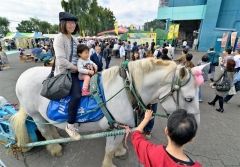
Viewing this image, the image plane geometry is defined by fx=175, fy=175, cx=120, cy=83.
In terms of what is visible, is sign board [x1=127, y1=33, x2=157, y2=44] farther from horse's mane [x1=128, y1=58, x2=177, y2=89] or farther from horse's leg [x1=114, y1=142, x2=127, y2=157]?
horse's mane [x1=128, y1=58, x2=177, y2=89]

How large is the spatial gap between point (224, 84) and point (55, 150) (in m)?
4.45

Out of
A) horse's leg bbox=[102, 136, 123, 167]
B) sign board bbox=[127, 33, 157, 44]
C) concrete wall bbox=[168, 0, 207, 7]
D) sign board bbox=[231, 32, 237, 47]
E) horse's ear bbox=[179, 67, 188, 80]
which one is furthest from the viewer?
concrete wall bbox=[168, 0, 207, 7]

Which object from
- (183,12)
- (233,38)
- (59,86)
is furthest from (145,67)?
(183,12)

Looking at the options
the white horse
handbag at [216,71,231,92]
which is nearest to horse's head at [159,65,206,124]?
the white horse

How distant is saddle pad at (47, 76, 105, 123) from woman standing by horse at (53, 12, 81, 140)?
0.23ft

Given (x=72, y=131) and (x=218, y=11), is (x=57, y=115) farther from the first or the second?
(x=218, y=11)

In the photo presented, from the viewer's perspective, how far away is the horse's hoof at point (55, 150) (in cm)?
291

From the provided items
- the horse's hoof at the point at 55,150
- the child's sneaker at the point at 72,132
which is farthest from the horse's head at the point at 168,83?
the horse's hoof at the point at 55,150

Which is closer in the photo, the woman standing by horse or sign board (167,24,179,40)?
the woman standing by horse

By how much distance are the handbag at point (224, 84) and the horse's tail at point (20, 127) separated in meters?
4.67

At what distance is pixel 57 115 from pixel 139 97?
1.08 metres

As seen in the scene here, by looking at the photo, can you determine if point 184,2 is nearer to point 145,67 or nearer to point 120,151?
point 120,151

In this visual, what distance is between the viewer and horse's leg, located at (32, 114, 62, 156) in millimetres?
2713

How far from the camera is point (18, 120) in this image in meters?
2.66
